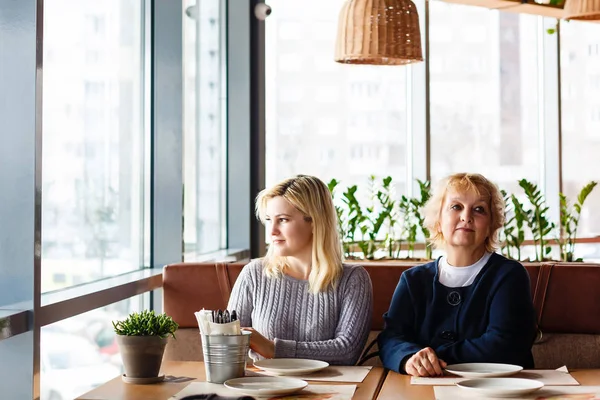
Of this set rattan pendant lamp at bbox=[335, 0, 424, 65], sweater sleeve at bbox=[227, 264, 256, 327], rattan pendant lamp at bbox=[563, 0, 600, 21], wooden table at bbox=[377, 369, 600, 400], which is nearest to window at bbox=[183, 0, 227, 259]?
rattan pendant lamp at bbox=[335, 0, 424, 65]

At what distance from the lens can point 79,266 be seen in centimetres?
341

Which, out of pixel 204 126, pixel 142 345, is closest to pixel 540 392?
pixel 142 345

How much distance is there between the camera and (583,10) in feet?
14.0

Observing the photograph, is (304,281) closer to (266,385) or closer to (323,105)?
(266,385)

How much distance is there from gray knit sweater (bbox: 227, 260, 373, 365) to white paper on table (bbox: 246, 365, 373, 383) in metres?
0.26

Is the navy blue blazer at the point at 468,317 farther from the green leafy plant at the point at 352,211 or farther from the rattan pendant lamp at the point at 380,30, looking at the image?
the green leafy plant at the point at 352,211

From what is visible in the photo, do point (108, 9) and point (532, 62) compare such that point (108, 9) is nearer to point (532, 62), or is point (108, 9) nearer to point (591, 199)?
point (532, 62)

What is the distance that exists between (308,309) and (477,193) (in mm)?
638

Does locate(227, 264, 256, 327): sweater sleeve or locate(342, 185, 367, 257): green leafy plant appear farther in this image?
locate(342, 185, 367, 257): green leafy plant

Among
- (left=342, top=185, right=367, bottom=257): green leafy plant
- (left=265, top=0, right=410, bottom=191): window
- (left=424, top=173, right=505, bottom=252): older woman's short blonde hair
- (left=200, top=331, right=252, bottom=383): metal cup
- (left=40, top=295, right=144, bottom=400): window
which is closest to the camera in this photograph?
(left=200, top=331, right=252, bottom=383): metal cup

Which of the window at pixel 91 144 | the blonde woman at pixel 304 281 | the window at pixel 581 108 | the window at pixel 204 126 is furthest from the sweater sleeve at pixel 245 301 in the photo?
the window at pixel 581 108

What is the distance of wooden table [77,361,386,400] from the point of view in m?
2.01

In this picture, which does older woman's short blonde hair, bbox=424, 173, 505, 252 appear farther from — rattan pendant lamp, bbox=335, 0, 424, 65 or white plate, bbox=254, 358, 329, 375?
rattan pendant lamp, bbox=335, 0, 424, 65

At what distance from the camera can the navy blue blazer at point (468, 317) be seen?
98.0 inches
